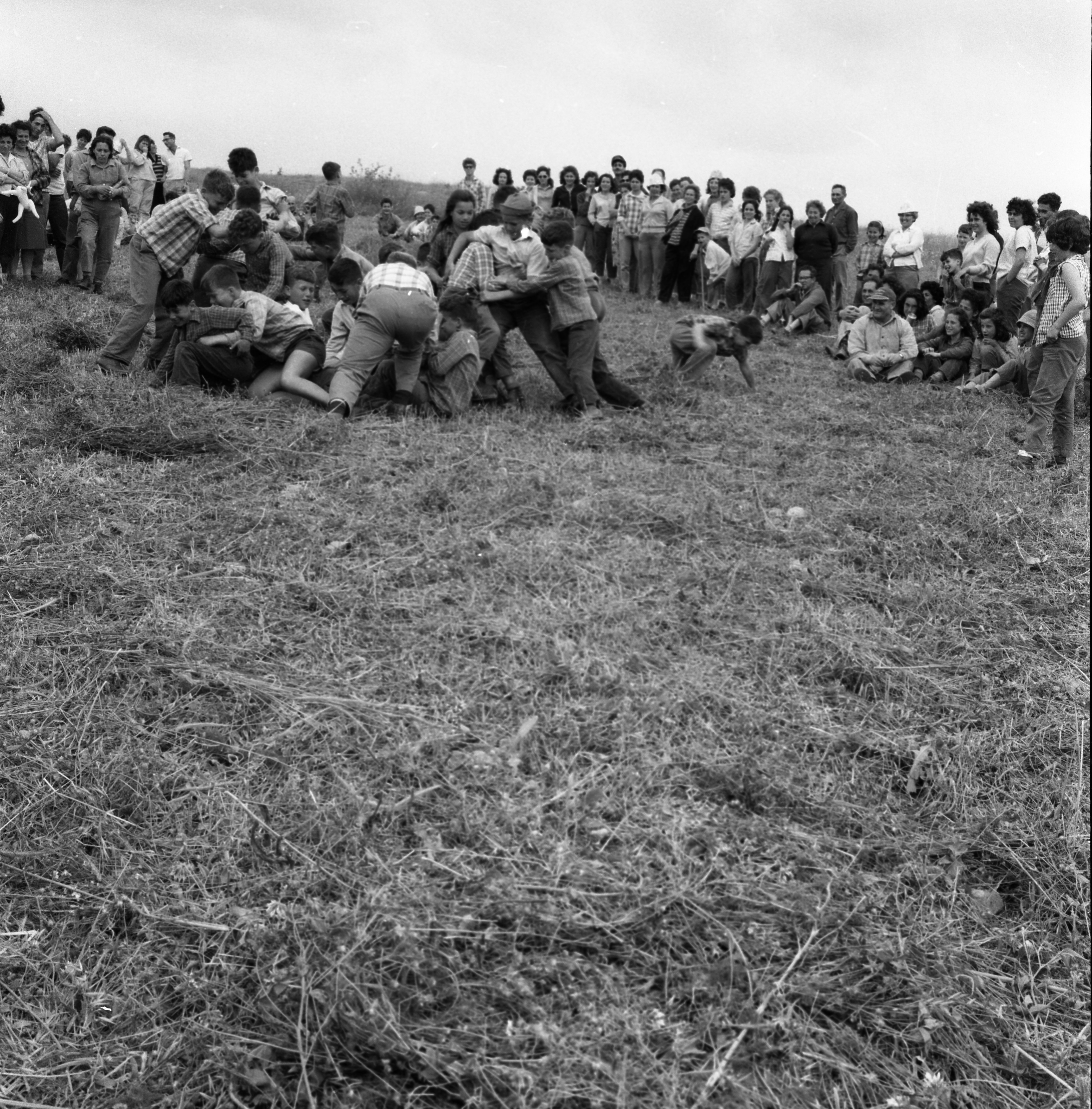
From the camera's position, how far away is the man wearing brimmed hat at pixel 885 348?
10.5 metres

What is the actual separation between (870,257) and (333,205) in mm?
7028

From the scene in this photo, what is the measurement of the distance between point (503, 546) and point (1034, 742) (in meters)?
2.35

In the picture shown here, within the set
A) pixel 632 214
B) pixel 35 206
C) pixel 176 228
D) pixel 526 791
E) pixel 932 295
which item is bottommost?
pixel 526 791

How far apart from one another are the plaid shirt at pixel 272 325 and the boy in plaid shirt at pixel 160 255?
62 centimetres

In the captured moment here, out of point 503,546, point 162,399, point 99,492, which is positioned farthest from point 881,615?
point 162,399

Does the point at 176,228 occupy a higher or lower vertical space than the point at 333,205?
lower

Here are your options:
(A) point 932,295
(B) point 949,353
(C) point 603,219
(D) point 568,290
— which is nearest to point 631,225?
(C) point 603,219

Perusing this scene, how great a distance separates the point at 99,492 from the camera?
5.40 m

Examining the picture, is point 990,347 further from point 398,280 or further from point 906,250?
point 398,280

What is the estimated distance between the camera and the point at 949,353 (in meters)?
10.5

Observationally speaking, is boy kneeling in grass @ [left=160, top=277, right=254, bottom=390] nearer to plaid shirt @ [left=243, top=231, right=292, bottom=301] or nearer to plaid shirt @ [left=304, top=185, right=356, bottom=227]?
plaid shirt @ [left=243, top=231, right=292, bottom=301]

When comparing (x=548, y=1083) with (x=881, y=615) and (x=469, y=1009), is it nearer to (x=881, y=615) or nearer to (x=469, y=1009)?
(x=469, y=1009)

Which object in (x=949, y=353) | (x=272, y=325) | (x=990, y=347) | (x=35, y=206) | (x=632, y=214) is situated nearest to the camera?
(x=272, y=325)

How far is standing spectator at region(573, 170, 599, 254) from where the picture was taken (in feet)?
53.0
